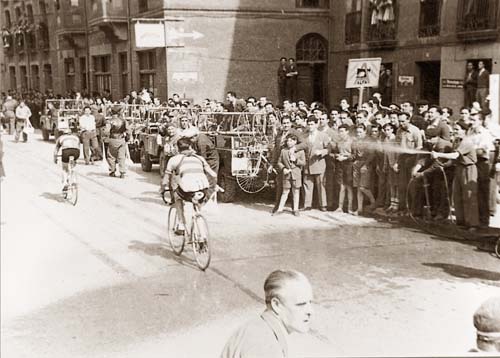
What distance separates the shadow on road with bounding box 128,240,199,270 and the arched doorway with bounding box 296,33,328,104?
1743 centimetres

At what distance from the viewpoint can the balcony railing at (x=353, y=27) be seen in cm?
2311

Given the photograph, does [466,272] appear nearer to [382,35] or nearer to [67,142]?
[67,142]

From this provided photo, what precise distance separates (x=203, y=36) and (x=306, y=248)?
52.8ft

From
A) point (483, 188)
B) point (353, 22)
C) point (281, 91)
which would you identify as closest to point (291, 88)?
point (281, 91)

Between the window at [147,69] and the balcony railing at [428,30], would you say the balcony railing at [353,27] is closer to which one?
the balcony railing at [428,30]

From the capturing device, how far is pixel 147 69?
25.8m

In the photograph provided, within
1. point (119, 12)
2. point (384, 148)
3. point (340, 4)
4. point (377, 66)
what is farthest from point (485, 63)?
point (119, 12)

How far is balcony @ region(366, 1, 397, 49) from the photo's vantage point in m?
20.9

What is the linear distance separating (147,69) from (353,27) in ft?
28.2

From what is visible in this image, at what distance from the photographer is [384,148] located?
38.1 ft

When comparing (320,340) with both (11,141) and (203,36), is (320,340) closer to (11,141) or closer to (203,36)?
(203,36)

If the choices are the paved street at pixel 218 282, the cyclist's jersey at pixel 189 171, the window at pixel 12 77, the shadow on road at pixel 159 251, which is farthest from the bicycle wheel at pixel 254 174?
the window at pixel 12 77

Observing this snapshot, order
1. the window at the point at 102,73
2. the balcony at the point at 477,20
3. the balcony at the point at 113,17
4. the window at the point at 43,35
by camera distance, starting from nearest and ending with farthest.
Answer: the balcony at the point at 477,20, the balcony at the point at 113,17, the window at the point at 102,73, the window at the point at 43,35

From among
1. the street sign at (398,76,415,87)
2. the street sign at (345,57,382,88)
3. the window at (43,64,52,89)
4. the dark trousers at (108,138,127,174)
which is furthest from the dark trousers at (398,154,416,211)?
the window at (43,64,52,89)
